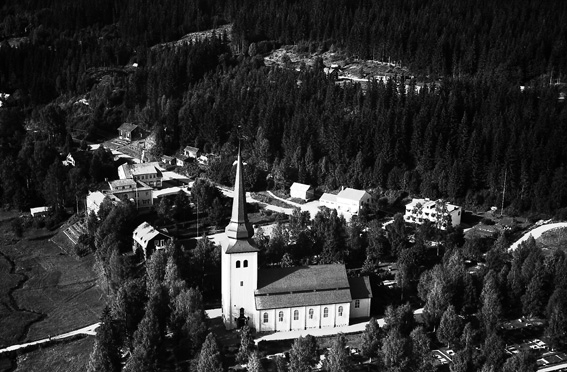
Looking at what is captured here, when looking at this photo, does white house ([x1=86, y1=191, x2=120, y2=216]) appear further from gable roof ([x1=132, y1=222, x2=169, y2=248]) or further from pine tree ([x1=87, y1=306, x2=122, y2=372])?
pine tree ([x1=87, y1=306, x2=122, y2=372])

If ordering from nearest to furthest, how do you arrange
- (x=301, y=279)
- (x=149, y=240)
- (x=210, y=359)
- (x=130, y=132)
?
(x=210, y=359) < (x=301, y=279) < (x=149, y=240) < (x=130, y=132)

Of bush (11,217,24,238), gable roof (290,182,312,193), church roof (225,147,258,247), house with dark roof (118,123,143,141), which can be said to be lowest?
bush (11,217,24,238)

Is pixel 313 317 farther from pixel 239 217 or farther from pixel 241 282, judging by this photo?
pixel 239 217

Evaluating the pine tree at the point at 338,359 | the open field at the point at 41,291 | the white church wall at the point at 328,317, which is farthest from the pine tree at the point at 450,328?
the open field at the point at 41,291

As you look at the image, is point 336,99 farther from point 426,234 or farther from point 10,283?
point 10,283

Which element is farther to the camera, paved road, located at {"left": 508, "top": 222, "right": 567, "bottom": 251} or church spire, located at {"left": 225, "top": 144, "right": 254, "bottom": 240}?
paved road, located at {"left": 508, "top": 222, "right": 567, "bottom": 251}

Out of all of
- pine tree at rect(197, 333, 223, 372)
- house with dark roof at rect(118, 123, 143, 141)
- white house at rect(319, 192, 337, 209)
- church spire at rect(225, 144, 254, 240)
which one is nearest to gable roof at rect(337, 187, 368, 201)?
white house at rect(319, 192, 337, 209)

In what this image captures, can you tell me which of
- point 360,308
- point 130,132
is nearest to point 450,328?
point 360,308
